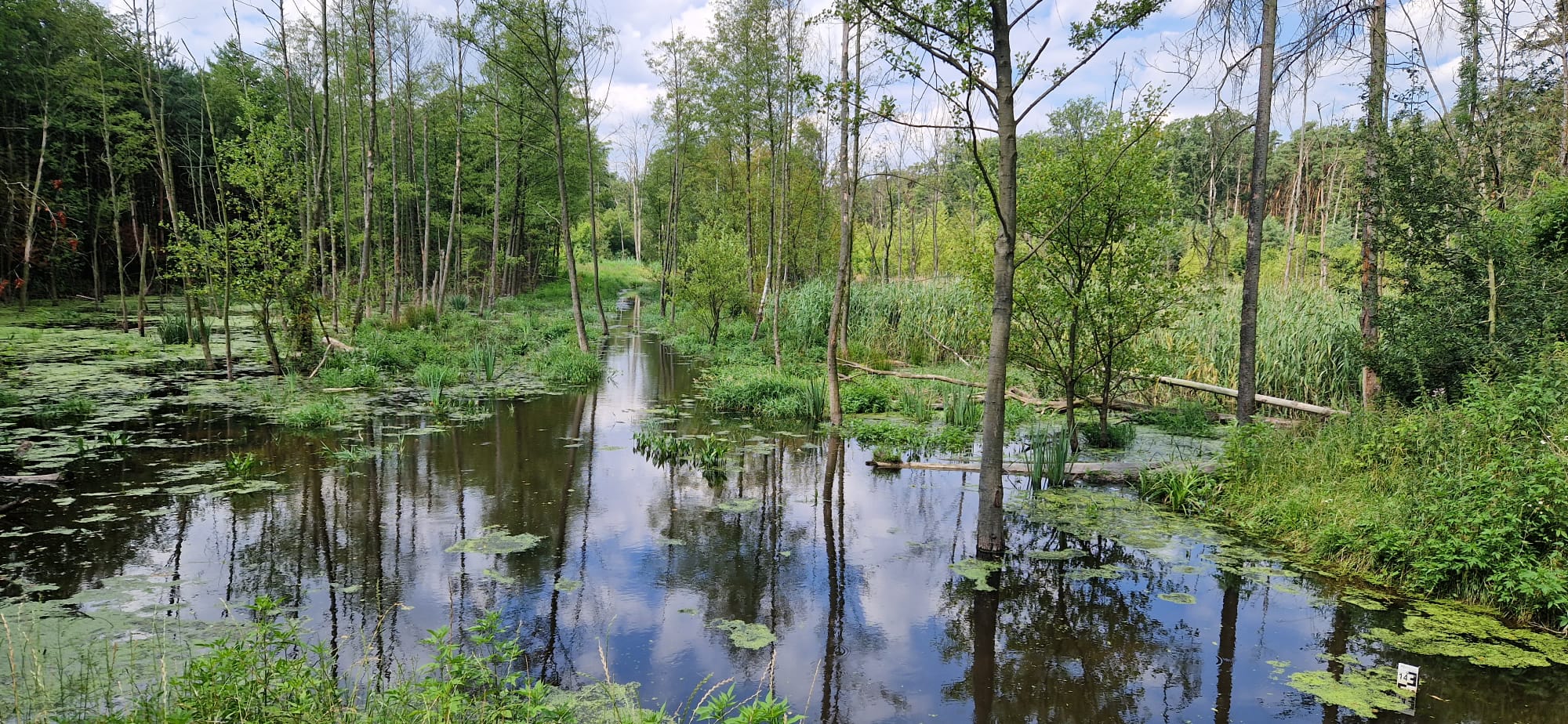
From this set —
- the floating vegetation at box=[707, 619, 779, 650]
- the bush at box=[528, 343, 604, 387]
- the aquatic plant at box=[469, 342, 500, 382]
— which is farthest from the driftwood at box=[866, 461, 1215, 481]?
the aquatic plant at box=[469, 342, 500, 382]

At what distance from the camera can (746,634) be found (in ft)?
16.6

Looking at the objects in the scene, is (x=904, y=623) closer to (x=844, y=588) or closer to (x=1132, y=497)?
(x=844, y=588)

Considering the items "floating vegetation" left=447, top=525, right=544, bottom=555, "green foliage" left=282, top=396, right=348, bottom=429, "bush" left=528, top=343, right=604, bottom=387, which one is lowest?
"floating vegetation" left=447, top=525, right=544, bottom=555

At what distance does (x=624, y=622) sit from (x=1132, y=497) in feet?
19.8

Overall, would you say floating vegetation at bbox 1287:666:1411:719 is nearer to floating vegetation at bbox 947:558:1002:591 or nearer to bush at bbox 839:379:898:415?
floating vegetation at bbox 947:558:1002:591

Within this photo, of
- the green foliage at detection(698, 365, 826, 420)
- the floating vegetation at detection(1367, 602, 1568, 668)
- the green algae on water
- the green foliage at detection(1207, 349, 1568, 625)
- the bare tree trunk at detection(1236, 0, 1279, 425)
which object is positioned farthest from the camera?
the green foliage at detection(698, 365, 826, 420)

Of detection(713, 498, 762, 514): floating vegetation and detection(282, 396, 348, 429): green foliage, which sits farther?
detection(282, 396, 348, 429): green foliage

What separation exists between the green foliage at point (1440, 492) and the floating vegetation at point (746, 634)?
16.6 feet

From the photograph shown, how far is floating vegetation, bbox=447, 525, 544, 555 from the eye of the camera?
6320 mm

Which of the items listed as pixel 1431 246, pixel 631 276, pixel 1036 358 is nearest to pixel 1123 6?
pixel 1036 358

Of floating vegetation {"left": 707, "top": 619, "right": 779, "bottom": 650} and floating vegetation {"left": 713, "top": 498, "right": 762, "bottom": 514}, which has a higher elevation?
floating vegetation {"left": 713, "top": 498, "right": 762, "bottom": 514}

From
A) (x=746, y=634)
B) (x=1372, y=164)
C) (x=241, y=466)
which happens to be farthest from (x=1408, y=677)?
(x=241, y=466)

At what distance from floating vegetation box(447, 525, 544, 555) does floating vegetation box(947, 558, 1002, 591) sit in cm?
373

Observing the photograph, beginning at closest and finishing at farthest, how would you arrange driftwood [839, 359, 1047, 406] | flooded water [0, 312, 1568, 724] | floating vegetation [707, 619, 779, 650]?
flooded water [0, 312, 1568, 724]
floating vegetation [707, 619, 779, 650]
driftwood [839, 359, 1047, 406]
